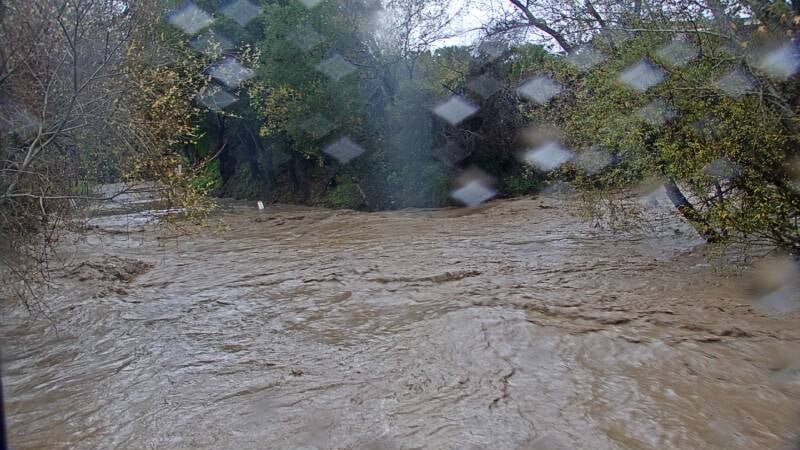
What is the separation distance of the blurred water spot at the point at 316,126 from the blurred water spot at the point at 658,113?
1344 cm

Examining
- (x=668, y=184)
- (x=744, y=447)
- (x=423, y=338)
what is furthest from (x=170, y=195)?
(x=668, y=184)

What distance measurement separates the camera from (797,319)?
6.50 meters

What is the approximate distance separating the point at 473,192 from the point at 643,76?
12362 millimetres

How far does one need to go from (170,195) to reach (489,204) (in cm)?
1349

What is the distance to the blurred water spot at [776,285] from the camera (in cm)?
697

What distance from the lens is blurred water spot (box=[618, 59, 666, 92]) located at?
26.2ft

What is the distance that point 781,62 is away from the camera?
657 centimetres

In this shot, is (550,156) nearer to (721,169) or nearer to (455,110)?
(721,169)

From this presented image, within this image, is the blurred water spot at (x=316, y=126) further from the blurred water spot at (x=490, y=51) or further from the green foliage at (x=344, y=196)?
the blurred water spot at (x=490, y=51)

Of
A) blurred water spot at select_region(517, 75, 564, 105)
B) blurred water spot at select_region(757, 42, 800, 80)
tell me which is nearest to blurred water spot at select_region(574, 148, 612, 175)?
blurred water spot at select_region(517, 75, 564, 105)

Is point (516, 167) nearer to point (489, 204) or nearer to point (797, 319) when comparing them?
point (489, 204)

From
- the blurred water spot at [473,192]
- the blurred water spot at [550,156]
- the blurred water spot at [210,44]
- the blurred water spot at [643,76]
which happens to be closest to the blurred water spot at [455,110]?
the blurred water spot at [473,192]

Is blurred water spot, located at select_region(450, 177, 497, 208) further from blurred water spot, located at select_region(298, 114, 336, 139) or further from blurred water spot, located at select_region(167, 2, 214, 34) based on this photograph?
blurred water spot, located at select_region(167, 2, 214, 34)

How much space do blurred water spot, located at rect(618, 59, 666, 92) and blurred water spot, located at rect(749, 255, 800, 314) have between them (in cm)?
271
